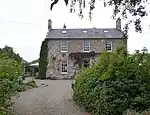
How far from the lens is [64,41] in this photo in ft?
156

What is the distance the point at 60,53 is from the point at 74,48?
1.97 metres

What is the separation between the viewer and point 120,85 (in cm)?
1310

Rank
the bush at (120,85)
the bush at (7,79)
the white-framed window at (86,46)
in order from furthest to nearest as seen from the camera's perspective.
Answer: the white-framed window at (86,46) < the bush at (120,85) < the bush at (7,79)

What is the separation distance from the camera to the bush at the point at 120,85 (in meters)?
12.7

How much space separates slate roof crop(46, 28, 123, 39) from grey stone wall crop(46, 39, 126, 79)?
0.66m

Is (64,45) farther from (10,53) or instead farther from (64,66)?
(10,53)

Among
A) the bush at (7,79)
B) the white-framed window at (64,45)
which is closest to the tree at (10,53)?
the bush at (7,79)

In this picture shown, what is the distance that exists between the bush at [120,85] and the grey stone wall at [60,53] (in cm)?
3112

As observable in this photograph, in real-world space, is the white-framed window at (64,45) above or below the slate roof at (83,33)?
below

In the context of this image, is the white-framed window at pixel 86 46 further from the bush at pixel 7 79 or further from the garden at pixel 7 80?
the bush at pixel 7 79

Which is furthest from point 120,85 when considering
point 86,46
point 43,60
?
point 43,60

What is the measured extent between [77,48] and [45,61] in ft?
15.0

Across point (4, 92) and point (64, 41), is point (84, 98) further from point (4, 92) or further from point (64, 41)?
point (64, 41)

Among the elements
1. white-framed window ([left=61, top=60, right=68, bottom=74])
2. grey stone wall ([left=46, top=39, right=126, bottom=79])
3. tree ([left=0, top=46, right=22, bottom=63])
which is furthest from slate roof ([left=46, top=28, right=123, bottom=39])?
tree ([left=0, top=46, right=22, bottom=63])
